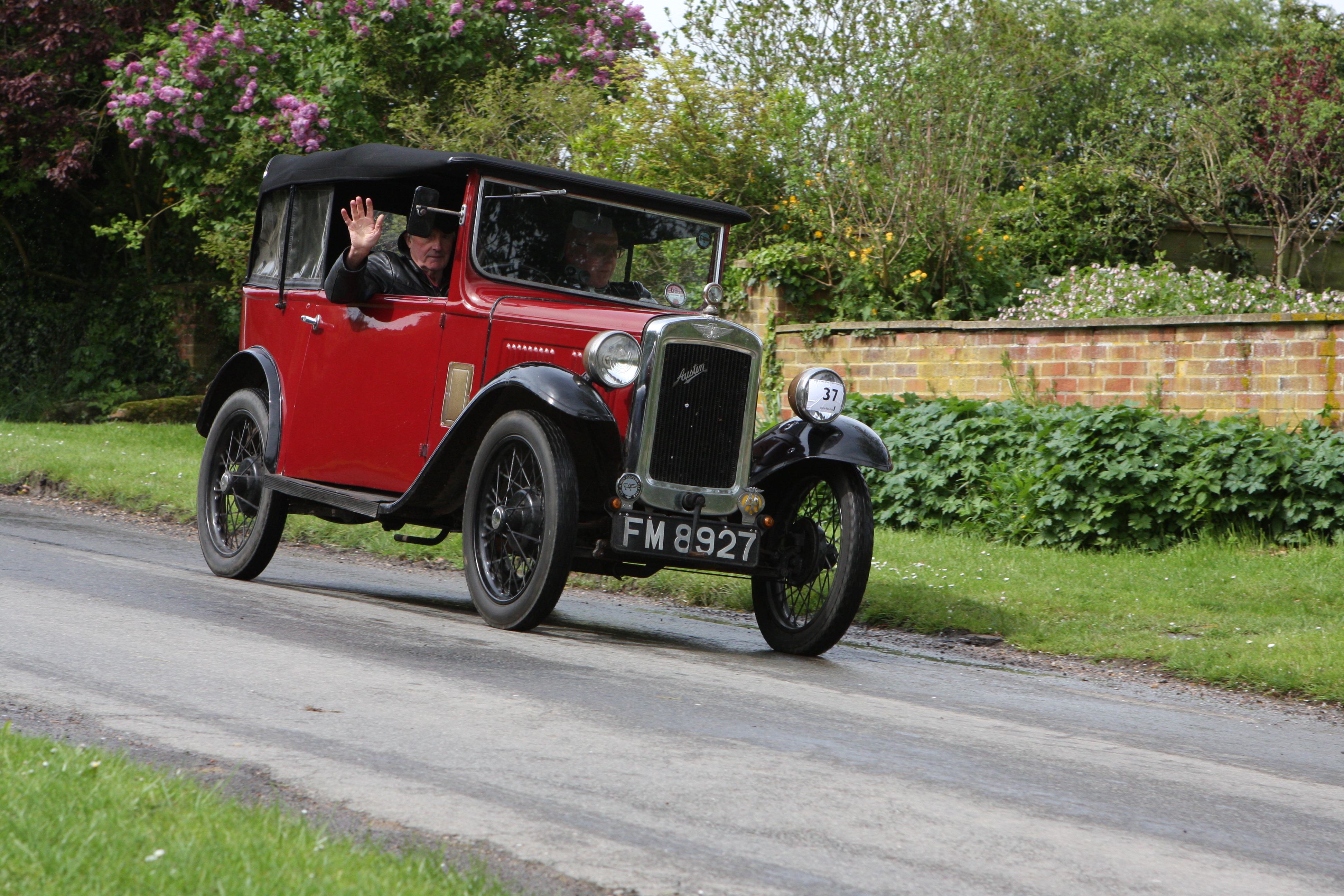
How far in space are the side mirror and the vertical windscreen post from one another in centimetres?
177

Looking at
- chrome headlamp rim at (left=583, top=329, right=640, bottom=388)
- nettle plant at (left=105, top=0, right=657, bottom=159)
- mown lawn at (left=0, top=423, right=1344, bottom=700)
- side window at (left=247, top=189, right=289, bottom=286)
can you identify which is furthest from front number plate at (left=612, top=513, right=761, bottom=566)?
nettle plant at (left=105, top=0, right=657, bottom=159)

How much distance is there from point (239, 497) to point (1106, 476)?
592cm

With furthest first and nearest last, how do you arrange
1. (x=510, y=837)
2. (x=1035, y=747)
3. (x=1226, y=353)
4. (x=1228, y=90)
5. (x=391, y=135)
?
(x=1228, y=90)
(x=391, y=135)
(x=1226, y=353)
(x=1035, y=747)
(x=510, y=837)

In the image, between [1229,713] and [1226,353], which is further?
[1226,353]

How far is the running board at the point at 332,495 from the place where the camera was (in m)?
7.39

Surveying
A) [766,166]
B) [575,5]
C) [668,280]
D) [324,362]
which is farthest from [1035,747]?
[575,5]

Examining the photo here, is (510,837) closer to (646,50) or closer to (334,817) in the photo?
(334,817)

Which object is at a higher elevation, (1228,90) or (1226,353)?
(1228,90)

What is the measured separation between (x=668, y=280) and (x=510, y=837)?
5.02 m

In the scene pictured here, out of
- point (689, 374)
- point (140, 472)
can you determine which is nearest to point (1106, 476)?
point (689, 374)

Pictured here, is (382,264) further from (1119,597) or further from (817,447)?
(1119,597)

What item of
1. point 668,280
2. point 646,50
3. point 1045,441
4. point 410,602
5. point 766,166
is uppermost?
point 646,50

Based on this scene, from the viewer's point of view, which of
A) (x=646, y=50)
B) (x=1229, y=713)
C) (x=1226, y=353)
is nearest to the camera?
(x=1229, y=713)

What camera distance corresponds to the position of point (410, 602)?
8016 mm
